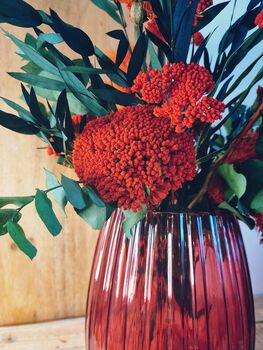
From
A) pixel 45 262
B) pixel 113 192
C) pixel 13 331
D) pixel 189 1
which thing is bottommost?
pixel 13 331

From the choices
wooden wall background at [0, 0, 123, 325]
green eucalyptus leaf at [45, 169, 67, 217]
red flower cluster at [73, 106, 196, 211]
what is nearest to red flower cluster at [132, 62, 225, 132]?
red flower cluster at [73, 106, 196, 211]

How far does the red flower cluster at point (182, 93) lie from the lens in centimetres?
34

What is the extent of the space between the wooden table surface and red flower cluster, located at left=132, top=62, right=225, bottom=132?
A: 0.47 m

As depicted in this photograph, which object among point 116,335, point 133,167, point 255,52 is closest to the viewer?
point 133,167

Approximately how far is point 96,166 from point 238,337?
0.80 ft

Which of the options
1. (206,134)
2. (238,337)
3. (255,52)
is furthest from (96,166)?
(255,52)

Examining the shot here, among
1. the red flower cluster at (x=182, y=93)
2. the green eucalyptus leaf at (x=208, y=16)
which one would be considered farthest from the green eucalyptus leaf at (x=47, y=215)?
the green eucalyptus leaf at (x=208, y=16)

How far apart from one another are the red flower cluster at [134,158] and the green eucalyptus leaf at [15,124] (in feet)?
0.26

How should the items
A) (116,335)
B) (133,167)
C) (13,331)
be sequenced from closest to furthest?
(133,167), (116,335), (13,331)

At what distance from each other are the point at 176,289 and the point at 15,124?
226 mm

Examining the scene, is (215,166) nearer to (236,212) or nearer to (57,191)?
(236,212)

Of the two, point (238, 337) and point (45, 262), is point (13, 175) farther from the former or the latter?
point (238, 337)

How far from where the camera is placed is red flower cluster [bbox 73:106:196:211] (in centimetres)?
34

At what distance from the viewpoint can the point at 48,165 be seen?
0.78 metres
